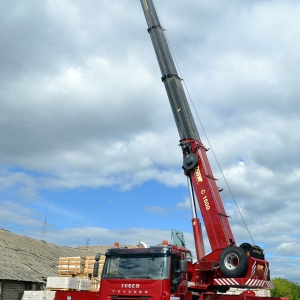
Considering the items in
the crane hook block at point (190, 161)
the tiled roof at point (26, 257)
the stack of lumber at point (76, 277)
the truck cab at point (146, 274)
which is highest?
the tiled roof at point (26, 257)

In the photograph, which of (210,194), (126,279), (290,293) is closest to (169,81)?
(210,194)

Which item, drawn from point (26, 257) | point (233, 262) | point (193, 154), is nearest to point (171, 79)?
point (193, 154)

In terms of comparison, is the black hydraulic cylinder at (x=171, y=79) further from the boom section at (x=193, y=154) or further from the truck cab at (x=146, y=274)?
the truck cab at (x=146, y=274)

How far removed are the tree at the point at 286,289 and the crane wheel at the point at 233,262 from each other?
3756cm

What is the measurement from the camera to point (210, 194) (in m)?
14.7

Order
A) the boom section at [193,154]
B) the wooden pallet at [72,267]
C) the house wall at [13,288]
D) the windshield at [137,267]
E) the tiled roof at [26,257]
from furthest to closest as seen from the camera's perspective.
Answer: the tiled roof at [26,257] → the house wall at [13,288] → the wooden pallet at [72,267] → the boom section at [193,154] → the windshield at [137,267]

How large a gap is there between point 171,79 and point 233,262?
7.71 meters

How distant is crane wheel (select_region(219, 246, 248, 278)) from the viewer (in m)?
12.7

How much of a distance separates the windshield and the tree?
39310 millimetres

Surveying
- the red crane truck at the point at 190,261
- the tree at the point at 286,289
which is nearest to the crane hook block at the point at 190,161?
the red crane truck at the point at 190,261

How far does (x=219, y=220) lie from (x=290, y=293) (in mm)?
41356

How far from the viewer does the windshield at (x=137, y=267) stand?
11789 millimetres

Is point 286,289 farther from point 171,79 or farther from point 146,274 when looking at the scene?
point 146,274

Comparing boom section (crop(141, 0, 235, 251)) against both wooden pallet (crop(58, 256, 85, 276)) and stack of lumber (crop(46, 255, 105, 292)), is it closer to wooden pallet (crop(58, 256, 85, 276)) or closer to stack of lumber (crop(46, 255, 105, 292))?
stack of lumber (crop(46, 255, 105, 292))
